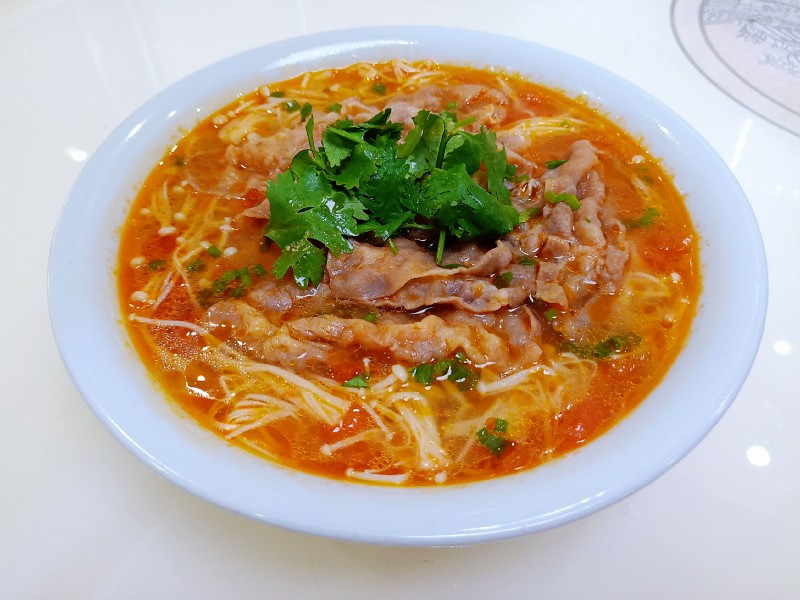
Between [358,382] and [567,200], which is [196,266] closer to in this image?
[358,382]

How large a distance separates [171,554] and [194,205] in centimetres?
185

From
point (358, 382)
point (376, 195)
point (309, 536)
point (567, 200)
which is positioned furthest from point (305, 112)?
point (309, 536)

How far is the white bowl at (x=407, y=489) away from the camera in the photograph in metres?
1.86

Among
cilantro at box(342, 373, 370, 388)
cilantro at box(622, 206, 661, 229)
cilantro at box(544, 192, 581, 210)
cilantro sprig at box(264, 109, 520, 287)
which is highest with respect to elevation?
cilantro sprig at box(264, 109, 520, 287)

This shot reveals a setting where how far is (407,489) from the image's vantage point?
6.64 feet

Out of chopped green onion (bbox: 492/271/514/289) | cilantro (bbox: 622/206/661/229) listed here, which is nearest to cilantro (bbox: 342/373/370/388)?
chopped green onion (bbox: 492/271/514/289)

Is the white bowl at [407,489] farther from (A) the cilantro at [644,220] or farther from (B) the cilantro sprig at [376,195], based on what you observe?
(B) the cilantro sprig at [376,195]

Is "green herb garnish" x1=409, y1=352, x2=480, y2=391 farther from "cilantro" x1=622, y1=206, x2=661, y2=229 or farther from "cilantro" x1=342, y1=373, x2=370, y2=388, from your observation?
"cilantro" x1=622, y1=206, x2=661, y2=229

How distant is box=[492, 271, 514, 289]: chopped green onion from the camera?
2.79 m

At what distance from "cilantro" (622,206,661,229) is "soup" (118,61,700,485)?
13 millimetres

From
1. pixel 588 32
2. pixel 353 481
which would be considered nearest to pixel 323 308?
pixel 353 481

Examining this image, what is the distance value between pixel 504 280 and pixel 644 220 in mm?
969

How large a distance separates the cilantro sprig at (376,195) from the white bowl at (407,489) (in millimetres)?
834

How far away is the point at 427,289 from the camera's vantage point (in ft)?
9.12
